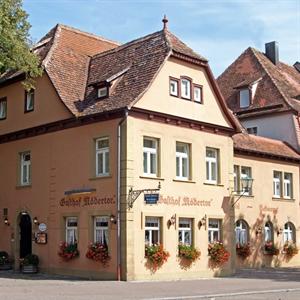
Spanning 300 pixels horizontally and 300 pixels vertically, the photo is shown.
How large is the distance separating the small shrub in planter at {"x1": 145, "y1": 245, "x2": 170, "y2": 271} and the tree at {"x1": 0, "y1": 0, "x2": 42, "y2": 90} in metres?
9.08

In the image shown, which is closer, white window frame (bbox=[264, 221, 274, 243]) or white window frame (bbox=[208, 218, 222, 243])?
white window frame (bbox=[208, 218, 222, 243])

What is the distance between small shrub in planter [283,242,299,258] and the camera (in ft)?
120

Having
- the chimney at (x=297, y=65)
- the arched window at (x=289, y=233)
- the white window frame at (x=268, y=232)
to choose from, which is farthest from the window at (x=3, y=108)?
the chimney at (x=297, y=65)

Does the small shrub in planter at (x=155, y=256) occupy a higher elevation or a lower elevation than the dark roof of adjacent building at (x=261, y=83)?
lower

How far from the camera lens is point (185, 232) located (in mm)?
27469

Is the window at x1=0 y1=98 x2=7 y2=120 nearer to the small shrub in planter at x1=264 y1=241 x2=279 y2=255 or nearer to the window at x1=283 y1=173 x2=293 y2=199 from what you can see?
the small shrub in planter at x1=264 y1=241 x2=279 y2=255

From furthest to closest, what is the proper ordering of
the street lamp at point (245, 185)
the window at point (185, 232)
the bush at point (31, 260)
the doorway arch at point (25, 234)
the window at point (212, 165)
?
1. the street lamp at point (245, 185)
2. the doorway arch at point (25, 234)
3. the window at point (212, 165)
4. the bush at point (31, 260)
5. the window at point (185, 232)

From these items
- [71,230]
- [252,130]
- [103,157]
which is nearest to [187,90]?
[103,157]

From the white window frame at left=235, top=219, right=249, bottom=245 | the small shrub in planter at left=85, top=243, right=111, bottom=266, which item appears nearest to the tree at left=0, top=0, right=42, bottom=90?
the small shrub in planter at left=85, top=243, right=111, bottom=266

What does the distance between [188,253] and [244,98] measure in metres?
18.8

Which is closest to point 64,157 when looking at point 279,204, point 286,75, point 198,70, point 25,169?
point 25,169

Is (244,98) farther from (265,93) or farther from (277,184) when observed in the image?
(277,184)

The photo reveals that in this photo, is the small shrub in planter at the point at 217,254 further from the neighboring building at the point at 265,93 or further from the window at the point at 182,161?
the neighboring building at the point at 265,93

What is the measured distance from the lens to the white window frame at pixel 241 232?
111ft
